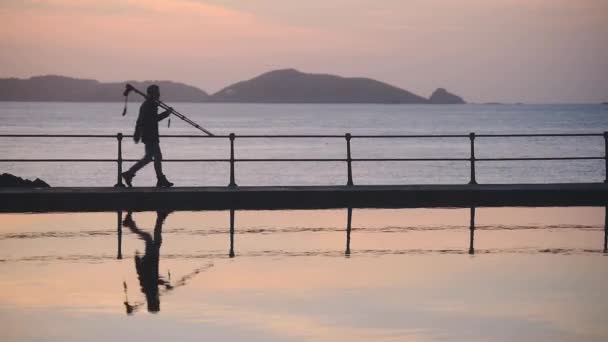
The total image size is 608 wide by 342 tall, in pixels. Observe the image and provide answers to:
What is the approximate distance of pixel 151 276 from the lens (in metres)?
14.0

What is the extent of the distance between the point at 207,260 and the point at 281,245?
5.83 feet

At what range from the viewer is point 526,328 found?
10.7 metres

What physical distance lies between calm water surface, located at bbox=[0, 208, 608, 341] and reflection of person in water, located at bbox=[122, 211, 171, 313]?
0.08 ft

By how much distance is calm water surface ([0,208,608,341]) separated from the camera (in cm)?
1073

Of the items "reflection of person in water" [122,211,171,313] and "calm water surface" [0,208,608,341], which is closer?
"calm water surface" [0,208,608,341]

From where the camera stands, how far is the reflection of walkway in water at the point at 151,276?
39.4ft

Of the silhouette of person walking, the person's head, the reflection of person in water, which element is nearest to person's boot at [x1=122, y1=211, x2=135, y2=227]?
the reflection of person in water

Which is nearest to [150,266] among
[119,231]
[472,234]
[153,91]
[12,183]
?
[119,231]

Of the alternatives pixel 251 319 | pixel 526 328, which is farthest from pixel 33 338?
pixel 526 328

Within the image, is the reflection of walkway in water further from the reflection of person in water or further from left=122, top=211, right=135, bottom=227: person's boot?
left=122, top=211, right=135, bottom=227: person's boot

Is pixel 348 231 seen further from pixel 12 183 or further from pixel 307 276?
pixel 12 183

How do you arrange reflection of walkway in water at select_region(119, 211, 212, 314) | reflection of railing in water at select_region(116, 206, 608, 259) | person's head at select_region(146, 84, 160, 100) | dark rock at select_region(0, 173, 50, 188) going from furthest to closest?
1. dark rock at select_region(0, 173, 50, 188)
2. person's head at select_region(146, 84, 160, 100)
3. reflection of railing in water at select_region(116, 206, 608, 259)
4. reflection of walkway in water at select_region(119, 211, 212, 314)

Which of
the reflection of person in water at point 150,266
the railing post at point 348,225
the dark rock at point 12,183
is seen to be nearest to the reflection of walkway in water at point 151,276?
the reflection of person in water at point 150,266

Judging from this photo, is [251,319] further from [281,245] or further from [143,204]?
[143,204]
